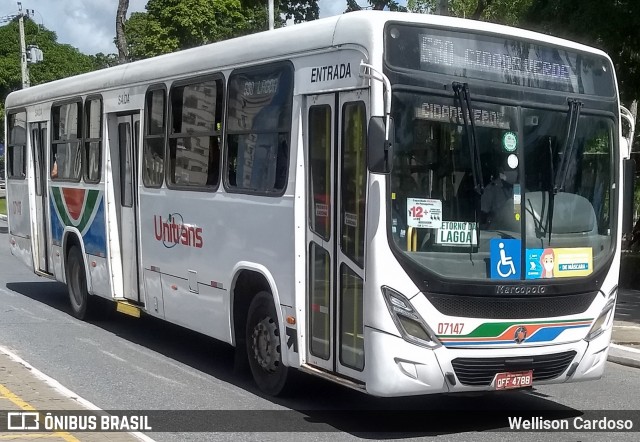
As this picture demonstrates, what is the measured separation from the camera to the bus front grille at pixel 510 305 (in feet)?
24.7

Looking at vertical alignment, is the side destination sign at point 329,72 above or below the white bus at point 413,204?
above

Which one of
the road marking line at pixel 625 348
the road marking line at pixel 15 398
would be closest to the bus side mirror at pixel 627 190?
the road marking line at pixel 625 348

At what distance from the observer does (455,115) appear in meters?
7.68

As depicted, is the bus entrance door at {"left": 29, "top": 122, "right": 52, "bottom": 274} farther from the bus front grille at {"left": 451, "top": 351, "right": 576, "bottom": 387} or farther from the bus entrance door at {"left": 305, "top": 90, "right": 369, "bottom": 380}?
the bus front grille at {"left": 451, "top": 351, "right": 576, "bottom": 387}

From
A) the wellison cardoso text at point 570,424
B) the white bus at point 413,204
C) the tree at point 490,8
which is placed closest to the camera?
the white bus at point 413,204

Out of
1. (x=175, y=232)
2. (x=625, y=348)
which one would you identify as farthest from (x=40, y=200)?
(x=625, y=348)

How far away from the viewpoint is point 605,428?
815 cm

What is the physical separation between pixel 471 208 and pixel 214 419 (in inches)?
107

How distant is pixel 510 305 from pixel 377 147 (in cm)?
165

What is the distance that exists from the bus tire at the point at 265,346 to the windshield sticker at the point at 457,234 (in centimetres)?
197

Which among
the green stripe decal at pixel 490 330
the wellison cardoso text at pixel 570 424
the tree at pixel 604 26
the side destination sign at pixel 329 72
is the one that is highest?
the tree at pixel 604 26

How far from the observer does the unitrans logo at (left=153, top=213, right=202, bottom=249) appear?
10344 mm

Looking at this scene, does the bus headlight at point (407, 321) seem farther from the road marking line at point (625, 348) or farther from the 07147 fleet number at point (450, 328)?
the road marking line at point (625, 348)

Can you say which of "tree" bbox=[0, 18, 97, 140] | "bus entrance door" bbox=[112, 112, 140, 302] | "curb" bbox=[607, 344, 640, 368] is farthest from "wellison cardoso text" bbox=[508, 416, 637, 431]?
"tree" bbox=[0, 18, 97, 140]
